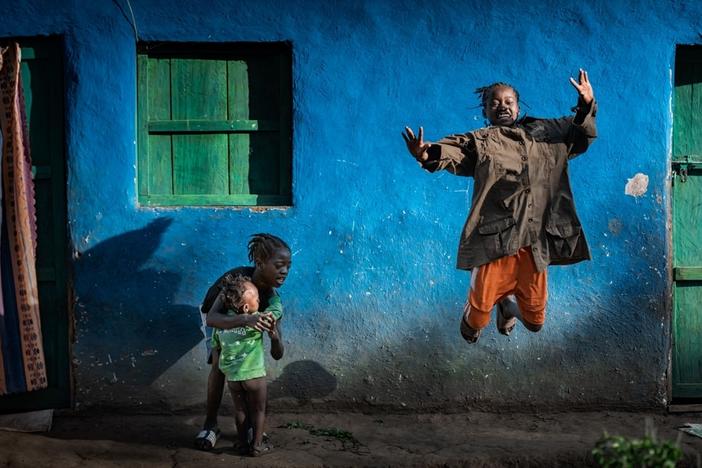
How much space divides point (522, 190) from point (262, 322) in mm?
1458

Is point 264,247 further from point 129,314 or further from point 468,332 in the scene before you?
point 129,314

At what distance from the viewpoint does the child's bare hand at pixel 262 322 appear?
448 centimetres

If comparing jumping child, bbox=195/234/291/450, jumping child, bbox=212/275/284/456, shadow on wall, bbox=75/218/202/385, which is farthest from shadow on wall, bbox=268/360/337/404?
jumping child, bbox=212/275/284/456

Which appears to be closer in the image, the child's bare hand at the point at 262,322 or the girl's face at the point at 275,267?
the child's bare hand at the point at 262,322

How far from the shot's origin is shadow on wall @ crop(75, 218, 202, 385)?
559 centimetres

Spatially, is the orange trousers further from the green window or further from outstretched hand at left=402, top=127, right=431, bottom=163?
the green window

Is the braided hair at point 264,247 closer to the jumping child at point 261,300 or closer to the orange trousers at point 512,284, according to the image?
the jumping child at point 261,300

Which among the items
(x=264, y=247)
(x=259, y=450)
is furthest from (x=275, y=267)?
(x=259, y=450)

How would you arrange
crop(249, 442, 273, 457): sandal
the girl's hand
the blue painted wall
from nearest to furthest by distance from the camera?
the girl's hand < crop(249, 442, 273, 457): sandal < the blue painted wall

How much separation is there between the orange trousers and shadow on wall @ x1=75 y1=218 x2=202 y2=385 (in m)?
1.73

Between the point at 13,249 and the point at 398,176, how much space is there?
2250 millimetres

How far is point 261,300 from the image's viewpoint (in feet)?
15.9

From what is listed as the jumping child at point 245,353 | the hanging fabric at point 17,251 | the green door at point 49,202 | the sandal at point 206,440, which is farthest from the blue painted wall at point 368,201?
the jumping child at point 245,353

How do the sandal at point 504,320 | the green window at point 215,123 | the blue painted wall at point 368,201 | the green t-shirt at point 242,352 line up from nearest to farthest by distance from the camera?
the green t-shirt at point 242,352 → the sandal at point 504,320 → the blue painted wall at point 368,201 → the green window at point 215,123
